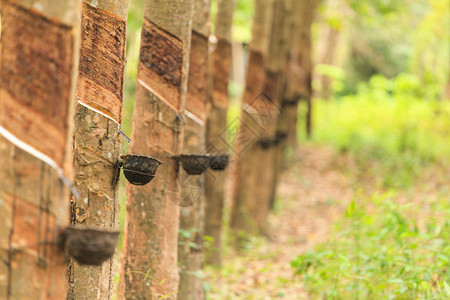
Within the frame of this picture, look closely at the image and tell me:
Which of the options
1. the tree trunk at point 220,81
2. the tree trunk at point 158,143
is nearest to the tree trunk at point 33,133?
the tree trunk at point 158,143

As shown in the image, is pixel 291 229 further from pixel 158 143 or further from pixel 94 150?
pixel 94 150

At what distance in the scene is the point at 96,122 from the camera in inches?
124

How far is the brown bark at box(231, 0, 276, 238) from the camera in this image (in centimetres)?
839

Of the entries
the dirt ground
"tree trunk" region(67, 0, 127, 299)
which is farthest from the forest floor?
"tree trunk" region(67, 0, 127, 299)

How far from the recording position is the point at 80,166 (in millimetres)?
3170

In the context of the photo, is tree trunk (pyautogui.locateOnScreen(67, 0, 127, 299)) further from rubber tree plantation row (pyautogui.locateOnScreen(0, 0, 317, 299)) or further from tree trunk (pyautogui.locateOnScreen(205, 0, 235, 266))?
tree trunk (pyautogui.locateOnScreen(205, 0, 235, 266))

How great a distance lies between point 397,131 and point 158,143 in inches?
467

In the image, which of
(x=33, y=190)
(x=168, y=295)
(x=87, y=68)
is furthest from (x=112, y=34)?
(x=168, y=295)

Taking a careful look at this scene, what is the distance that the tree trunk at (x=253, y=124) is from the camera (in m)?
8.39

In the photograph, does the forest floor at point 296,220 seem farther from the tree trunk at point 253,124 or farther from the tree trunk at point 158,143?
the tree trunk at point 158,143

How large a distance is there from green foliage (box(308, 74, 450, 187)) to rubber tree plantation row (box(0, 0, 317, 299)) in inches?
320

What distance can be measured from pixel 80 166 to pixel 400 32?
22733 millimetres

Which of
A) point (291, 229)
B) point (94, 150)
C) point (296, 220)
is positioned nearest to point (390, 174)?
point (296, 220)

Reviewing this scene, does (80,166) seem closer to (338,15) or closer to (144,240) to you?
(144,240)
